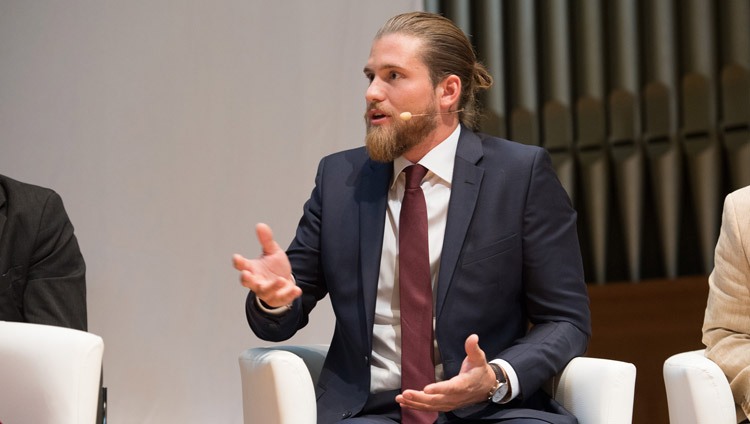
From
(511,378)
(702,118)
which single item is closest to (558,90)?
(702,118)

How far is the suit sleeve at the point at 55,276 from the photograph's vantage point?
112 inches

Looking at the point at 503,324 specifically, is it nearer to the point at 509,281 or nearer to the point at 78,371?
the point at 509,281

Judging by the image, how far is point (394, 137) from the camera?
267cm

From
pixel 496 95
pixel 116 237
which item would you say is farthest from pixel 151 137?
pixel 496 95

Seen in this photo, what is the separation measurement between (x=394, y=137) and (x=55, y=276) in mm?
1041

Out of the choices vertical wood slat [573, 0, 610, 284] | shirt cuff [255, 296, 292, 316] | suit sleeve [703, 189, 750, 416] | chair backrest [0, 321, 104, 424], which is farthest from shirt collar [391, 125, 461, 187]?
vertical wood slat [573, 0, 610, 284]

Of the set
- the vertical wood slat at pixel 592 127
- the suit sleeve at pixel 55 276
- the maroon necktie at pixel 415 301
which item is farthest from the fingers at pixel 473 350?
the vertical wood slat at pixel 592 127

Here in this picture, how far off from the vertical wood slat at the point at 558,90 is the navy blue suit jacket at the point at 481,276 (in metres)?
1.54

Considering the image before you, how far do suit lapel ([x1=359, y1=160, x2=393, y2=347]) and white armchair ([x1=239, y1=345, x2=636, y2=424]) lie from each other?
26 centimetres

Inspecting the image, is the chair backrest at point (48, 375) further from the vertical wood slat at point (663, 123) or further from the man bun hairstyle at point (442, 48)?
the vertical wood slat at point (663, 123)

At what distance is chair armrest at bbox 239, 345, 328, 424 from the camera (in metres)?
2.33

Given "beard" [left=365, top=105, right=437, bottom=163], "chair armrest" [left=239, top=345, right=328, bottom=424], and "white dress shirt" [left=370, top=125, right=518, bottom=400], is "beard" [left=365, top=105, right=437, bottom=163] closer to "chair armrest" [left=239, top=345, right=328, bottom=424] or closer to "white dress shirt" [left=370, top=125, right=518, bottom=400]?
"white dress shirt" [left=370, top=125, right=518, bottom=400]

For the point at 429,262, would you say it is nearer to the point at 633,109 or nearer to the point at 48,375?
the point at 48,375

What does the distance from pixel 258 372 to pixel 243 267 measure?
0.25 meters
